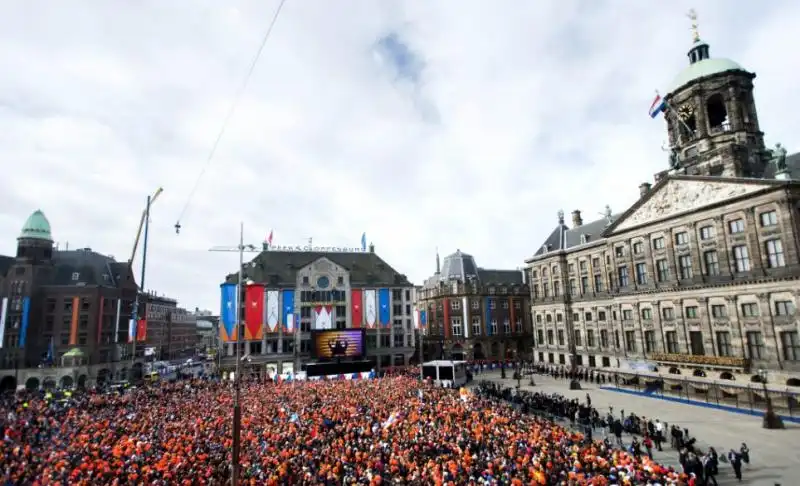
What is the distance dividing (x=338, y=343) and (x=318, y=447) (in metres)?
39.5

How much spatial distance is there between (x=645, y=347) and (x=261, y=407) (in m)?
44.4

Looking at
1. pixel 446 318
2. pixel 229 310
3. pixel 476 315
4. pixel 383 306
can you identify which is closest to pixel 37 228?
pixel 229 310

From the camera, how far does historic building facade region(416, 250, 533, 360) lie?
81.1 m

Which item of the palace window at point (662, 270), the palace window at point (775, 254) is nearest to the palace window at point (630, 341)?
the palace window at point (662, 270)

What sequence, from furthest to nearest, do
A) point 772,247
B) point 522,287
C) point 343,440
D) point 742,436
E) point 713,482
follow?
point 522,287, point 772,247, point 742,436, point 343,440, point 713,482

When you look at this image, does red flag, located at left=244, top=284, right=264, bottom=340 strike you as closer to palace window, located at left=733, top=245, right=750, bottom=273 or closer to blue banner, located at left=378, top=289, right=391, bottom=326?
blue banner, located at left=378, top=289, right=391, bottom=326

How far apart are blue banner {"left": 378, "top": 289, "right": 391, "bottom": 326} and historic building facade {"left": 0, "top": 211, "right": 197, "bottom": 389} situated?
110 feet

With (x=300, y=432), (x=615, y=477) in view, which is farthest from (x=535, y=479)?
(x=300, y=432)

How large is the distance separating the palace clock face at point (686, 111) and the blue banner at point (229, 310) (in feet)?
190

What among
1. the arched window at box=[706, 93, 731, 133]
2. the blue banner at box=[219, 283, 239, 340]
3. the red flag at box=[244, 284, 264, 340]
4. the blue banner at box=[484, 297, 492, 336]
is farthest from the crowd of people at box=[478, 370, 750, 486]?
the blue banner at box=[484, 297, 492, 336]

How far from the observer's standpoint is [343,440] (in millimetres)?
22047

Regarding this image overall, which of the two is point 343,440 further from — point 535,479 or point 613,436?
point 613,436

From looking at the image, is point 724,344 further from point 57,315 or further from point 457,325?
point 57,315

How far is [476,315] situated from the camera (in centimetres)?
8250
